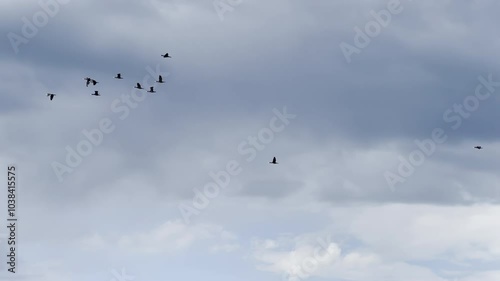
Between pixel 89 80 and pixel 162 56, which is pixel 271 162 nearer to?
pixel 162 56

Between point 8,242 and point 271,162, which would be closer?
point 8,242

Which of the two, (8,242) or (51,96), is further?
(51,96)

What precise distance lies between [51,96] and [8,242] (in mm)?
51123

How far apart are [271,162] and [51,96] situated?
188 feet

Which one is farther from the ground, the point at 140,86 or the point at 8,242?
the point at 140,86

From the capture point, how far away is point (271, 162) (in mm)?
197250

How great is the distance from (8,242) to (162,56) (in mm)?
60829

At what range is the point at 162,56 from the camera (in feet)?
617

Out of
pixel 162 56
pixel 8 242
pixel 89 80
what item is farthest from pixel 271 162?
pixel 8 242

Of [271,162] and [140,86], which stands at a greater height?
[140,86]

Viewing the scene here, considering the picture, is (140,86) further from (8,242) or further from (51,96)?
(8,242)

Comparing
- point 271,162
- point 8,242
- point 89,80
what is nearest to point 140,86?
point 89,80

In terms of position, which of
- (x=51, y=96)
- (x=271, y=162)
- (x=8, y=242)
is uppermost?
(x=51, y=96)

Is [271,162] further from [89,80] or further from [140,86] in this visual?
[89,80]
